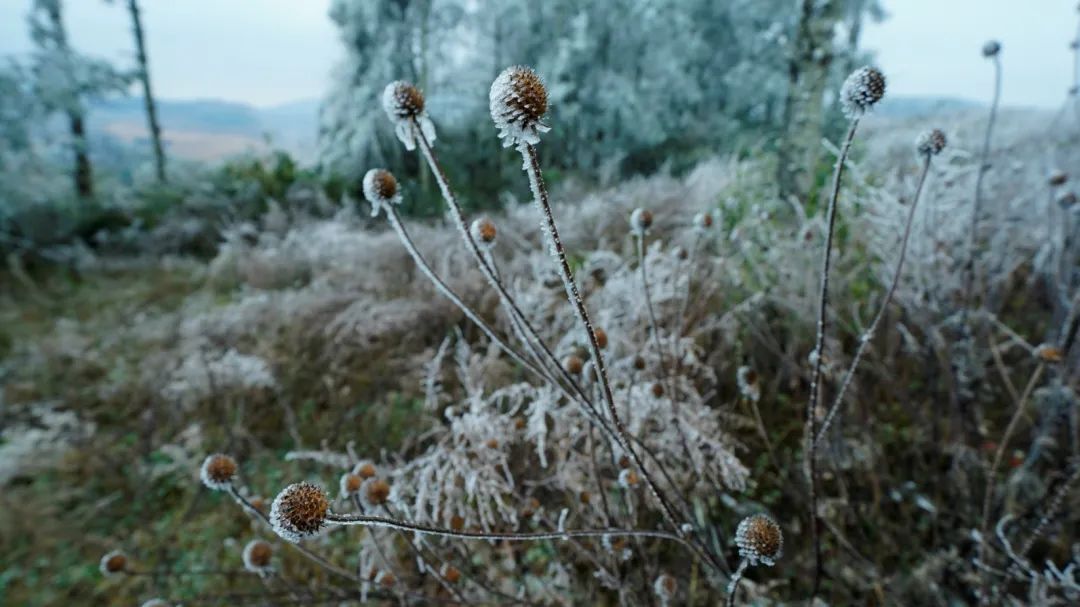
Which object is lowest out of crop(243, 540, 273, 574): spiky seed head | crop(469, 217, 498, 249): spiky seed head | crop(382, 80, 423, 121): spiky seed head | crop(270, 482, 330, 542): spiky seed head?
crop(243, 540, 273, 574): spiky seed head

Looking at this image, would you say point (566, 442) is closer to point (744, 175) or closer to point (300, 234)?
point (744, 175)

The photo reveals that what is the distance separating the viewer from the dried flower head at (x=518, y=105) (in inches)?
19.2

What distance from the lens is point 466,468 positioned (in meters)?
1.19

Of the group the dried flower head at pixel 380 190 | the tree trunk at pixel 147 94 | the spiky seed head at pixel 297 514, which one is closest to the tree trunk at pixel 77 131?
the tree trunk at pixel 147 94

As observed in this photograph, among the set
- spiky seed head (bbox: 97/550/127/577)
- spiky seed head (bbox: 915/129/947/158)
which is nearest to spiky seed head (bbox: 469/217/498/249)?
spiky seed head (bbox: 915/129/947/158)

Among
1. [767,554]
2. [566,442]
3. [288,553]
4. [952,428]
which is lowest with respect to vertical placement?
[288,553]

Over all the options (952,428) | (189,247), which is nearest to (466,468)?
(952,428)

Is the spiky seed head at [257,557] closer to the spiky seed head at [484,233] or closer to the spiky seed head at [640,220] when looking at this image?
the spiky seed head at [484,233]

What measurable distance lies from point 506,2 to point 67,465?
4489 millimetres

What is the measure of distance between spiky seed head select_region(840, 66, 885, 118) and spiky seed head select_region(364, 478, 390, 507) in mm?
904

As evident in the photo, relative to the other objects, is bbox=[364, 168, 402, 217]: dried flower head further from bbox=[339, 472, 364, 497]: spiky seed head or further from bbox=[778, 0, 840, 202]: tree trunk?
bbox=[778, 0, 840, 202]: tree trunk

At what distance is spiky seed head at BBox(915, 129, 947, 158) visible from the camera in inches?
33.9

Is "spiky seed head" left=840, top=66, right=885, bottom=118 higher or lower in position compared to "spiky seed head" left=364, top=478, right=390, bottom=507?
higher

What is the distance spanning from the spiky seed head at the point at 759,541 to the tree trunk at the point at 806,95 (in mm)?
2311
